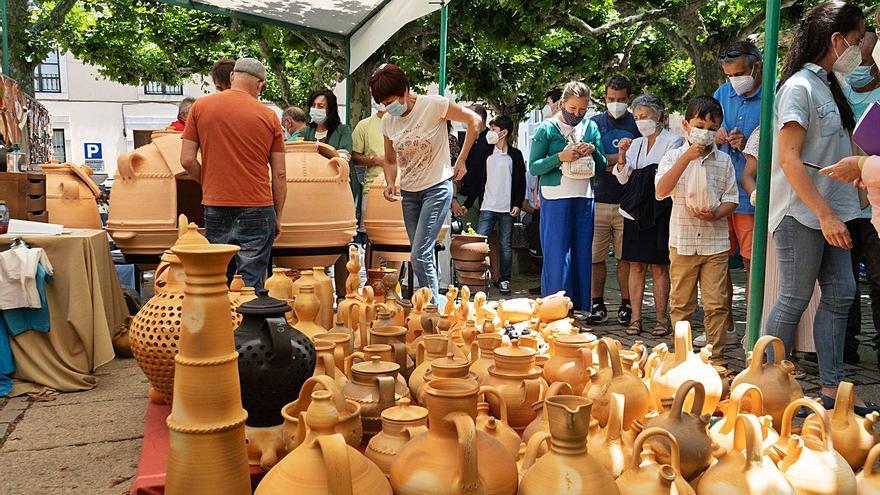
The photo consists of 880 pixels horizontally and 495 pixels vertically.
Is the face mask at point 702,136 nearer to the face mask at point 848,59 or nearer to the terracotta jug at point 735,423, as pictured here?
the face mask at point 848,59

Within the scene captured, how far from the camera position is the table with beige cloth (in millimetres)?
3445

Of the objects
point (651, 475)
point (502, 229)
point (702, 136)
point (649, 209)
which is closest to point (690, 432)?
point (651, 475)

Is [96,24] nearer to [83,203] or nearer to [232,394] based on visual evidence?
[83,203]

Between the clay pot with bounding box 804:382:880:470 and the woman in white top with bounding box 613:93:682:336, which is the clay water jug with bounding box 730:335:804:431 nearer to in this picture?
the clay pot with bounding box 804:382:880:470

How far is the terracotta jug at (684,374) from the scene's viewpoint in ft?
6.77

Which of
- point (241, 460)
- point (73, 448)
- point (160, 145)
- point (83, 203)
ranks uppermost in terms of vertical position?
point (160, 145)

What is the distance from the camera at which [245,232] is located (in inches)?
146

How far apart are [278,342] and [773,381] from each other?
4.75 ft

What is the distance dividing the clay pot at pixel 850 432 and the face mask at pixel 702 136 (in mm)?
2183

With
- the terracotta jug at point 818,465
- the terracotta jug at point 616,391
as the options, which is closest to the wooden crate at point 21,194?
Answer: the terracotta jug at point 616,391

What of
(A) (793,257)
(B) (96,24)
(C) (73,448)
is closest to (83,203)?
(C) (73,448)

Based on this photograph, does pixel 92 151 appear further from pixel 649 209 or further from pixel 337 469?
pixel 337 469

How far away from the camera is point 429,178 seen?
4.07 metres

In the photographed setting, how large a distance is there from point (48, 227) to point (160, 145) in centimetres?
82
